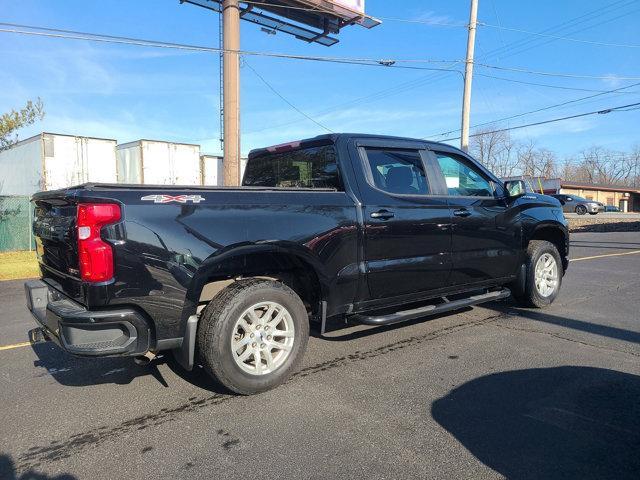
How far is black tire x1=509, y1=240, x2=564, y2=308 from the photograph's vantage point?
602cm

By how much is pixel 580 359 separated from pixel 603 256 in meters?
8.95

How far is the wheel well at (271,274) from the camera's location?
150 inches

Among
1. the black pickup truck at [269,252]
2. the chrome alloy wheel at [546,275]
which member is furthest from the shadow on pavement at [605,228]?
the black pickup truck at [269,252]

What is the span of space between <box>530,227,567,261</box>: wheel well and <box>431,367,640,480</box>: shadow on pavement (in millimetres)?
2560

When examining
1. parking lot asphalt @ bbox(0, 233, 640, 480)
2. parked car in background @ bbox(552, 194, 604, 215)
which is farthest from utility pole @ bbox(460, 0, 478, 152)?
parked car in background @ bbox(552, 194, 604, 215)

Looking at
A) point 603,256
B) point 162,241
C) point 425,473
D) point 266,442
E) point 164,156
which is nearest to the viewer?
point 425,473

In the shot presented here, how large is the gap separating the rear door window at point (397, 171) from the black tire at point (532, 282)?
2.01m

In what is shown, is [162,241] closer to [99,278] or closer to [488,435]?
[99,278]

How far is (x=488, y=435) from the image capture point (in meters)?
3.06

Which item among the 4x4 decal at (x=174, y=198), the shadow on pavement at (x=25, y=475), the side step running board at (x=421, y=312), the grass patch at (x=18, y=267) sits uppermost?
the 4x4 decal at (x=174, y=198)

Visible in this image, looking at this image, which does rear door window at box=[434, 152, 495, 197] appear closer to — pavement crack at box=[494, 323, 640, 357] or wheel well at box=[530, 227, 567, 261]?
wheel well at box=[530, 227, 567, 261]

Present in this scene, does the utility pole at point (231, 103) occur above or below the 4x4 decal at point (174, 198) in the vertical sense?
above

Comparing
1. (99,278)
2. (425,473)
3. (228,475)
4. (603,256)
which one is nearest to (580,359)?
(425,473)

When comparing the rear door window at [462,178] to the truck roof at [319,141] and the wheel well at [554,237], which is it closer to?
the truck roof at [319,141]
